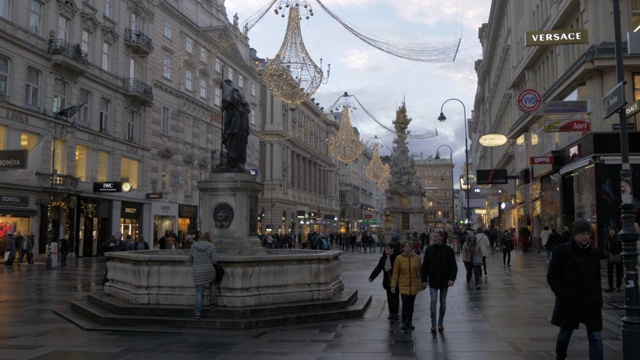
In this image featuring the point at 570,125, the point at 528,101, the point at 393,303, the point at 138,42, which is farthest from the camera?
the point at 138,42

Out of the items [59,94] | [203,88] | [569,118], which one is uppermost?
[203,88]

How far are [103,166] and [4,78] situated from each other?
10144 millimetres

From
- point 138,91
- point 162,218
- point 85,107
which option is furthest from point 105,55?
point 162,218

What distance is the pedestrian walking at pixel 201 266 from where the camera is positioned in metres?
10.5

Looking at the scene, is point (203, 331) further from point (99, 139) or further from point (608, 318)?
point (99, 139)

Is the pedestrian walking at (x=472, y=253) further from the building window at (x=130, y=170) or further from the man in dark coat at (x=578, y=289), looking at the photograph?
the building window at (x=130, y=170)

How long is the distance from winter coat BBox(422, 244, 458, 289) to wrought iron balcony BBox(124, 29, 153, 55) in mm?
34639

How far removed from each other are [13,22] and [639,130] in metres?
30.3

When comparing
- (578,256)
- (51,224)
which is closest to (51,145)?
(51,224)

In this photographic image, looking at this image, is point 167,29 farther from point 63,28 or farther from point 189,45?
point 63,28

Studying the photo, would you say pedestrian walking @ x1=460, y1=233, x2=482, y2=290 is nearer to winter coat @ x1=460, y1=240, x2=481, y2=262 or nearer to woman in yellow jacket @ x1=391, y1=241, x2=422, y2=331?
winter coat @ x1=460, y1=240, x2=481, y2=262

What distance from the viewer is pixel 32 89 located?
1221 inches

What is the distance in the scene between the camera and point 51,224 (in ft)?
105

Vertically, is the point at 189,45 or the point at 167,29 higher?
the point at 167,29
